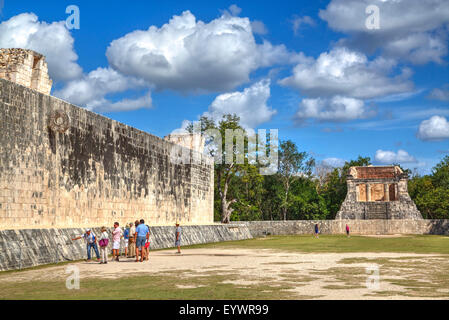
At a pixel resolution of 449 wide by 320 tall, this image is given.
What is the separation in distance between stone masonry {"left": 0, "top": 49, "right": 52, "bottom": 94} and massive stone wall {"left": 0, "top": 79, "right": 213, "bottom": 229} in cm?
95

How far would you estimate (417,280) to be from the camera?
908cm

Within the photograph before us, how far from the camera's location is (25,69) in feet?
52.1

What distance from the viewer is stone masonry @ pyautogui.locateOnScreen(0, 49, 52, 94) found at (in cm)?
1559

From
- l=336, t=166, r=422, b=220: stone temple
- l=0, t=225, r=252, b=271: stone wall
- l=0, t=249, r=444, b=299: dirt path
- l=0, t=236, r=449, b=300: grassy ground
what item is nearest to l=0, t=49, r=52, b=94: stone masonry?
l=0, t=225, r=252, b=271: stone wall

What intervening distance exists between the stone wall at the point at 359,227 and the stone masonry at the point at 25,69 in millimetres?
25159

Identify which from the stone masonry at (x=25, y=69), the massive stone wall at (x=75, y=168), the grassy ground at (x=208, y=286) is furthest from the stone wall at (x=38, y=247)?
the stone masonry at (x=25, y=69)

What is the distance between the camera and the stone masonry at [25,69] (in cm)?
1559

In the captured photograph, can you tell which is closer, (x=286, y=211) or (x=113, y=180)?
(x=113, y=180)

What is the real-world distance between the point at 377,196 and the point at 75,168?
132 ft

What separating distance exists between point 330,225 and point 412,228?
20.5ft

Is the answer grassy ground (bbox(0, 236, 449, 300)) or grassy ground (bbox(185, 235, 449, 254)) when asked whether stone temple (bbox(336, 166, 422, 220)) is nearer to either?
grassy ground (bbox(185, 235, 449, 254))

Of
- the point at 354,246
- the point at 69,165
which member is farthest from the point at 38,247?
the point at 354,246
